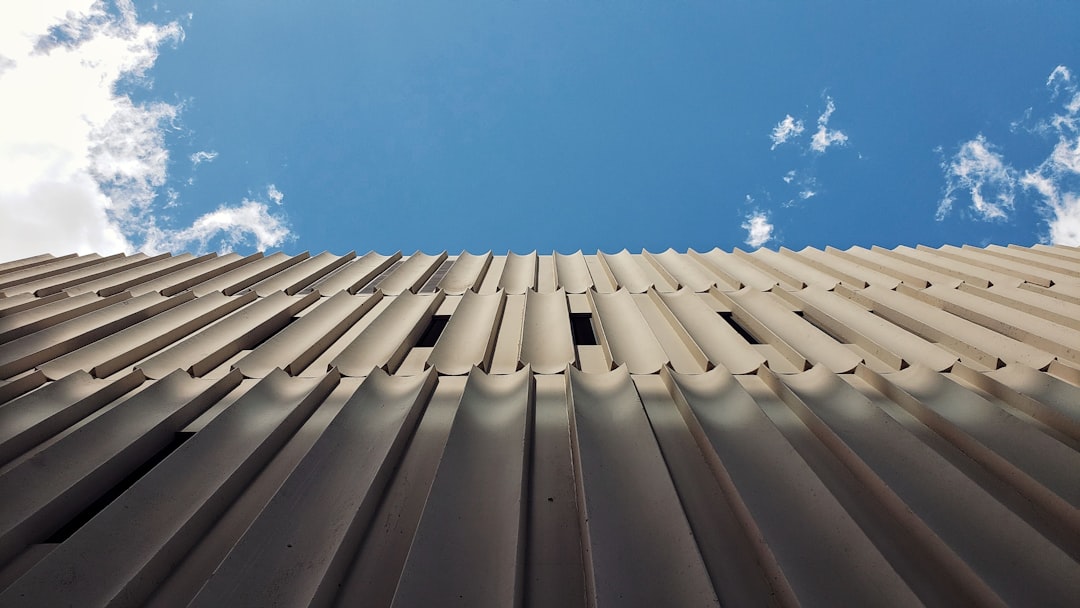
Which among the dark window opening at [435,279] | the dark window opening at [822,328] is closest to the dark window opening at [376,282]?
the dark window opening at [435,279]

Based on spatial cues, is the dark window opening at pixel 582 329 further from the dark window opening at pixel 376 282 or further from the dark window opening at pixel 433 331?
the dark window opening at pixel 376 282

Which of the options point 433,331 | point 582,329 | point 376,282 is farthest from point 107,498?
point 376,282

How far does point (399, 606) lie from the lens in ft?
8.56

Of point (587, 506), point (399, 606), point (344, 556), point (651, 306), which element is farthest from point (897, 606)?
point (651, 306)

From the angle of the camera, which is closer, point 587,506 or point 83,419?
point 587,506

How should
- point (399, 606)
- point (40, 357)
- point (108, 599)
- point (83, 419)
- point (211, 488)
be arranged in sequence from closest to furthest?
point (399, 606) < point (108, 599) < point (211, 488) < point (83, 419) < point (40, 357)

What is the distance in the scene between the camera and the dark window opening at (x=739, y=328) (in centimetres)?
765

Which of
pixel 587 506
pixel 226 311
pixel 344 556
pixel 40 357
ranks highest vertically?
pixel 226 311

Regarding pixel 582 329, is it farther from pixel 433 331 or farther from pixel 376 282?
pixel 376 282

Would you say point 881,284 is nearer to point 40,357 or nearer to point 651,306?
point 651,306

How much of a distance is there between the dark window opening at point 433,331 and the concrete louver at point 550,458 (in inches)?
5.0

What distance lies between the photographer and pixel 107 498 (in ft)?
13.5

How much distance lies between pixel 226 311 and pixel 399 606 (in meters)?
8.08

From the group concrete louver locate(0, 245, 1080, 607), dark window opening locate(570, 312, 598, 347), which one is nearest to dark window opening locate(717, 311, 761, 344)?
concrete louver locate(0, 245, 1080, 607)
